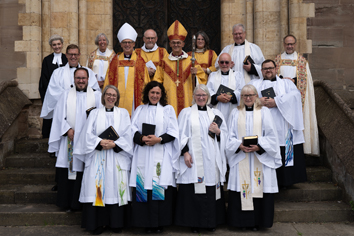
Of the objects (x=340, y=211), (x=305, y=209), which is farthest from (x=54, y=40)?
(x=340, y=211)

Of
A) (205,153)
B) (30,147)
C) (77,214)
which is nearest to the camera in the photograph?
(205,153)

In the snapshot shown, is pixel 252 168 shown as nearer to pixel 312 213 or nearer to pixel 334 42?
pixel 312 213

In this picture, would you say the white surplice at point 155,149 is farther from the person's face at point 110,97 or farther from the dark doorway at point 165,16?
the dark doorway at point 165,16

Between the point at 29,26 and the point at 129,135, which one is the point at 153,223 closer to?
the point at 129,135

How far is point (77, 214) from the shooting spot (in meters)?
5.26

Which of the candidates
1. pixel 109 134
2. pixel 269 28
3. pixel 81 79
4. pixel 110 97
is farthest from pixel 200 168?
pixel 269 28

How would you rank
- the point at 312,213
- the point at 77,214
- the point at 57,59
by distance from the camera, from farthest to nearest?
the point at 57,59 → the point at 312,213 → the point at 77,214

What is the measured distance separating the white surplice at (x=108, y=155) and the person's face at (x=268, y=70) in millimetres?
2033

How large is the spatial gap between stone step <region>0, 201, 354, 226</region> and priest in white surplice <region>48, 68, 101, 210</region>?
0.53 ft

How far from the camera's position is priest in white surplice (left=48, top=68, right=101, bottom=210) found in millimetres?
5305

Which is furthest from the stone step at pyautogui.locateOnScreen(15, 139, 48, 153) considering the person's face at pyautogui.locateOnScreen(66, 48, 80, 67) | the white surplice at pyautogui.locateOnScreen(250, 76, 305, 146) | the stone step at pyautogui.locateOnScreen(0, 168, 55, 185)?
the white surplice at pyautogui.locateOnScreen(250, 76, 305, 146)

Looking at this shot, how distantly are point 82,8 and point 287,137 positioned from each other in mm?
4607

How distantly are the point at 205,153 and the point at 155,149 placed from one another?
1.95ft

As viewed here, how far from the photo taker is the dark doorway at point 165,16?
844 cm
